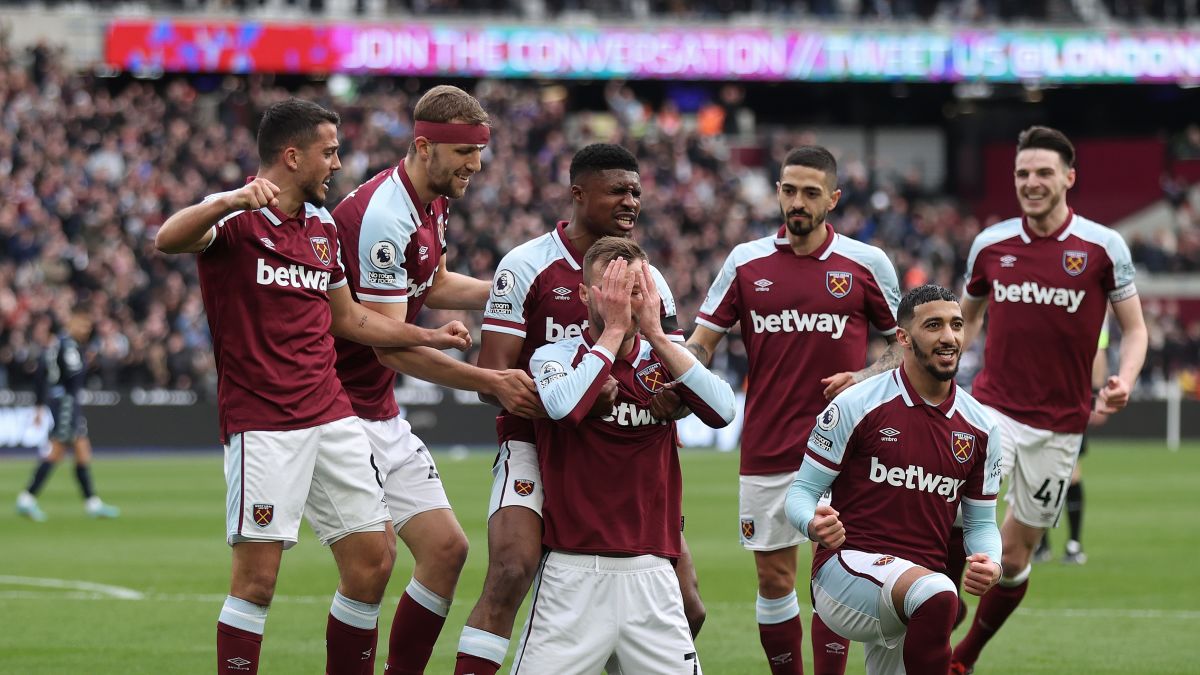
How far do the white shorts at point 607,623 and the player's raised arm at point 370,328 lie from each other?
133 centimetres

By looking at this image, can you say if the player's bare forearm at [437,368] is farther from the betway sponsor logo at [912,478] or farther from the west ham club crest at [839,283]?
the west ham club crest at [839,283]

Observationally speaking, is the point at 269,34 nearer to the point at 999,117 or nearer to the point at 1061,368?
the point at 999,117

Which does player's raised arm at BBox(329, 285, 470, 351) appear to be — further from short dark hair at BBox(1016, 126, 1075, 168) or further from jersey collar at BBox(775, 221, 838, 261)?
short dark hair at BBox(1016, 126, 1075, 168)

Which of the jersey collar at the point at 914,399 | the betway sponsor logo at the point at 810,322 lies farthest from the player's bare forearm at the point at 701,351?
the jersey collar at the point at 914,399

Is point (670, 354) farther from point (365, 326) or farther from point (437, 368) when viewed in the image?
point (365, 326)

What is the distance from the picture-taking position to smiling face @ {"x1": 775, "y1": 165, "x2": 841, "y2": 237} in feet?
26.1

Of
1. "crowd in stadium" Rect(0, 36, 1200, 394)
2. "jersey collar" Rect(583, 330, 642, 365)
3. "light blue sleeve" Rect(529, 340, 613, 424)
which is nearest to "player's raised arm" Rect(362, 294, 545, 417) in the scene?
"light blue sleeve" Rect(529, 340, 613, 424)

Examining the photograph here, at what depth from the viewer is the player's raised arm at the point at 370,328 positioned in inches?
275

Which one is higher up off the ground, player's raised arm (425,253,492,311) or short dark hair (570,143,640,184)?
short dark hair (570,143,640,184)

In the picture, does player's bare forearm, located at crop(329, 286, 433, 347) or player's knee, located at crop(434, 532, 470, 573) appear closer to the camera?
player's bare forearm, located at crop(329, 286, 433, 347)

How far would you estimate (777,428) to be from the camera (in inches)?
318

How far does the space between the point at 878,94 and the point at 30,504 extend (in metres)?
32.9

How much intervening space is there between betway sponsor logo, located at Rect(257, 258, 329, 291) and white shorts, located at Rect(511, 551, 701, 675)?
70.5 inches

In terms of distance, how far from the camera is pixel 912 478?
6789 mm
